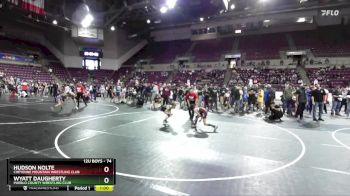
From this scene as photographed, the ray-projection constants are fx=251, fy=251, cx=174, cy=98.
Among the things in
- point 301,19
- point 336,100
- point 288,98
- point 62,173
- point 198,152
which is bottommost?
point 198,152

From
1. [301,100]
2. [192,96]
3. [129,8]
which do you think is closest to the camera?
[192,96]

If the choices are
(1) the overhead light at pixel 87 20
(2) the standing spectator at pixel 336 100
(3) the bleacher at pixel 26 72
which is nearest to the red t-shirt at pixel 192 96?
(2) the standing spectator at pixel 336 100

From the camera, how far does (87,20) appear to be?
3334 cm

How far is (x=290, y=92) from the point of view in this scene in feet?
50.4

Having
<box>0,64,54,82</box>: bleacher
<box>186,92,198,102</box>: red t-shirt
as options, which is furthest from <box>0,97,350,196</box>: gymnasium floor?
<box>0,64,54,82</box>: bleacher

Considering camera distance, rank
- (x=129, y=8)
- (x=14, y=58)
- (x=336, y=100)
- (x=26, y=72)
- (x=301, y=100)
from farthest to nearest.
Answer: (x=14, y=58), (x=26, y=72), (x=129, y=8), (x=336, y=100), (x=301, y=100)

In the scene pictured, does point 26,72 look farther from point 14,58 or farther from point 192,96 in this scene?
point 192,96

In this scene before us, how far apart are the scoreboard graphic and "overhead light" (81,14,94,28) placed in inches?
1258

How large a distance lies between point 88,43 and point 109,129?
3449 centimetres

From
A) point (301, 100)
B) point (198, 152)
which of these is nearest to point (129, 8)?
point (301, 100)

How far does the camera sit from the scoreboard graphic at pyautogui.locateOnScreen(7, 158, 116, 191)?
146 inches

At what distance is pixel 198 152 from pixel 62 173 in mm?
4465

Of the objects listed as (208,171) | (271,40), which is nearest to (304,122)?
(208,171)

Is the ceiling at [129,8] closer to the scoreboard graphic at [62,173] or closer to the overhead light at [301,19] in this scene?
the overhead light at [301,19]
